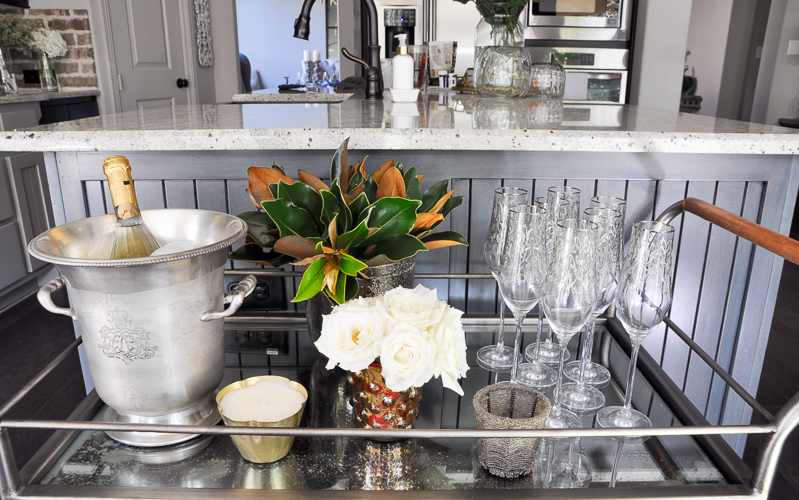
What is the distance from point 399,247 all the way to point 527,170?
51cm

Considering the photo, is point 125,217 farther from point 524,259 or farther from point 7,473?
point 524,259

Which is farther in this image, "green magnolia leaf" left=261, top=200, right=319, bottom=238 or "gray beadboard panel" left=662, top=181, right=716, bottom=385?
"gray beadboard panel" left=662, top=181, right=716, bottom=385

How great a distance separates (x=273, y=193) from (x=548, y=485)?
0.45 meters

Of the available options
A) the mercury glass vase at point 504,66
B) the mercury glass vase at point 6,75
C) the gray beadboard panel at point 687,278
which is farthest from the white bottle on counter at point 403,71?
the mercury glass vase at point 6,75

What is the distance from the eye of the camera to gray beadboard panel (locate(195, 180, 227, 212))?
104 centimetres

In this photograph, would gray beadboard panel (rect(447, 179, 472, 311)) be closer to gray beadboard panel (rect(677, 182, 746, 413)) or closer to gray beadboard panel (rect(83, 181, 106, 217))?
gray beadboard panel (rect(677, 182, 746, 413))

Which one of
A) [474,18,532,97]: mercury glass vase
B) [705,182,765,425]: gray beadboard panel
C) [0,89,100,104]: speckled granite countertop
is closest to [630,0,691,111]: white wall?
[474,18,532,97]: mercury glass vase

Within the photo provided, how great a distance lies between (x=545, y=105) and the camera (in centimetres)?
147

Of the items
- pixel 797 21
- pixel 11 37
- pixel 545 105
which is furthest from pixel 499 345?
pixel 797 21

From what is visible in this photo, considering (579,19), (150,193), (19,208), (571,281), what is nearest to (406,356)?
(571,281)

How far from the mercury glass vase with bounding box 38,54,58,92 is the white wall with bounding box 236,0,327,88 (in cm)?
488

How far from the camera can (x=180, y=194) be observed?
1043 mm

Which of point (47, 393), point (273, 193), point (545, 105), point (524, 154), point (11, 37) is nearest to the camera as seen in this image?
point (273, 193)

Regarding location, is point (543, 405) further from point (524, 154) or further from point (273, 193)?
point (524, 154)
